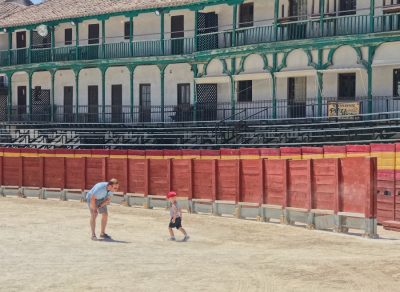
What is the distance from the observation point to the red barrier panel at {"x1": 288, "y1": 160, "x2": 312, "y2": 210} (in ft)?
70.1

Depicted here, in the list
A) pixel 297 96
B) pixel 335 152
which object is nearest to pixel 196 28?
pixel 297 96

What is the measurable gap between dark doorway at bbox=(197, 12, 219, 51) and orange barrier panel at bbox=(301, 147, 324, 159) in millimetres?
13992

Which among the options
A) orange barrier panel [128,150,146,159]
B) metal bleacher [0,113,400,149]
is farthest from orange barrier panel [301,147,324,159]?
orange barrier panel [128,150,146,159]

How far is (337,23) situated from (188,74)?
10.6 metres

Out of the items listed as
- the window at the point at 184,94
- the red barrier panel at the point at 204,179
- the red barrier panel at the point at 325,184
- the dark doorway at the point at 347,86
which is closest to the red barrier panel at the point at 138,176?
the red barrier panel at the point at 204,179

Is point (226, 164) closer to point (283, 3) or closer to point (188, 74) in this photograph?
point (283, 3)

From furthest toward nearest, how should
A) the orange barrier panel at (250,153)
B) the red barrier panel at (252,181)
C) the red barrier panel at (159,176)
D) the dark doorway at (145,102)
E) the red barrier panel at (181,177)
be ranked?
the dark doorway at (145,102) < the red barrier panel at (159,176) < the red barrier panel at (181,177) < the orange barrier panel at (250,153) < the red barrier panel at (252,181)

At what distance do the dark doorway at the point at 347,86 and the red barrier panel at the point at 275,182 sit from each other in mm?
8504

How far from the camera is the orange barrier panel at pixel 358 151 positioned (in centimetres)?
2148

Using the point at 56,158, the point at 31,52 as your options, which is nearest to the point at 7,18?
the point at 31,52

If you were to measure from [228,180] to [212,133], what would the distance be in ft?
30.3

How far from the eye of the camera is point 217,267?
14586 mm

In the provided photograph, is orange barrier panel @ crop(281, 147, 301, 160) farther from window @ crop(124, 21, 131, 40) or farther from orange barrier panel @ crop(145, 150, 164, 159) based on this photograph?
window @ crop(124, 21, 131, 40)

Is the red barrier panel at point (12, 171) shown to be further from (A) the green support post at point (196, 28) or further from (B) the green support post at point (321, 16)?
(B) the green support post at point (321, 16)
